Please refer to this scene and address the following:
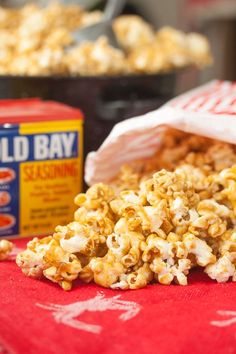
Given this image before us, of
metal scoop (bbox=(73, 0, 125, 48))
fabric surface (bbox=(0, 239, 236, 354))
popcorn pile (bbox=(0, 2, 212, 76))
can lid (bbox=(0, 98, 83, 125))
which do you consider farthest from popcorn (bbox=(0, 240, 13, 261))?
metal scoop (bbox=(73, 0, 125, 48))

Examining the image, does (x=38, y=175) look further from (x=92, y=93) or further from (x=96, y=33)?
(x=96, y=33)

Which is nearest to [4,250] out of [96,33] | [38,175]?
[38,175]

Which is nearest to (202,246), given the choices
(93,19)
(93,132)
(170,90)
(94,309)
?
(94,309)

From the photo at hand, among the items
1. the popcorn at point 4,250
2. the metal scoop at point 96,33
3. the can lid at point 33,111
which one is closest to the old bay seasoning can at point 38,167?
the can lid at point 33,111

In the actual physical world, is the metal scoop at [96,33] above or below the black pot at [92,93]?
above

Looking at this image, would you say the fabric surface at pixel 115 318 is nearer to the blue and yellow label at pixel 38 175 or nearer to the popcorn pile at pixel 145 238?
the popcorn pile at pixel 145 238

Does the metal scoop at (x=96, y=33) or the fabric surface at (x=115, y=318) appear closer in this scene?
the fabric surface at (x=115, y=318)

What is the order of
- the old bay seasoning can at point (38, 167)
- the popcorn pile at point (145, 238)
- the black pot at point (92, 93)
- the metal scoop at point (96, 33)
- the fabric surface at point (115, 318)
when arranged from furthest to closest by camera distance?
the metal scoop at point (96, 33)
the black pot at point (92, 93)
the old bay seasoning can at point (38, 167)
the popcorn pile at point (145, 238)
the fabric surface at point (115, 318)

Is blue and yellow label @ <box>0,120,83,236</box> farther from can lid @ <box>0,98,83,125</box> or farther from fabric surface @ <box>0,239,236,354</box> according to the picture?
fabric surface @ <box>0,239,236,354</box>

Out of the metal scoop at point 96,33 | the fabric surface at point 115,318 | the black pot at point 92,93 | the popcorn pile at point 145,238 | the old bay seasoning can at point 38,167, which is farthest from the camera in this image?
the metal scoop at point 96,33
